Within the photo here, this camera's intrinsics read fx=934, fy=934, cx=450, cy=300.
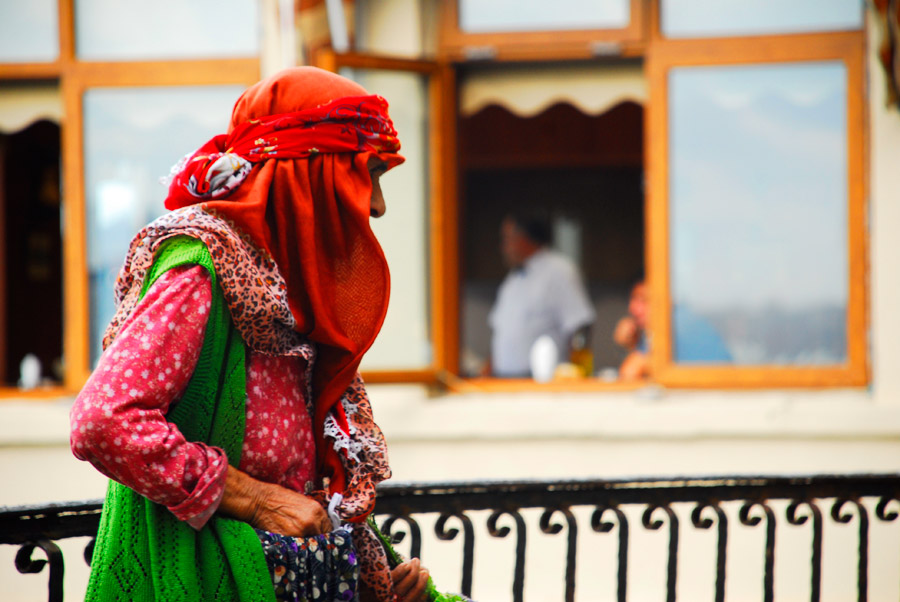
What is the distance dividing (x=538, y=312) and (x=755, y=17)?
2.29m

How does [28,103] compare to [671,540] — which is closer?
[671,540]

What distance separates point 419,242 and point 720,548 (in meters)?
2.34

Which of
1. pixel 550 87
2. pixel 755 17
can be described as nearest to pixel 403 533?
pixel 550 87

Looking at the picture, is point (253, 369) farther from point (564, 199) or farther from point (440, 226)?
point (564, 199)

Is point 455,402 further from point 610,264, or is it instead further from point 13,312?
point 13,312

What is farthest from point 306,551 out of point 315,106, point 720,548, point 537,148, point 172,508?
point 537,148

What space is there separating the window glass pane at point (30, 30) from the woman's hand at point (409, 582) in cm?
370

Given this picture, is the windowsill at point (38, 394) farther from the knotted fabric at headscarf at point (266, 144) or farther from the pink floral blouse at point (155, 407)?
the pink floral blouse at point (155, 407)

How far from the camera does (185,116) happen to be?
450 centimetres

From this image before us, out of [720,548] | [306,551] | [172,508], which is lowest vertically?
[720,548]

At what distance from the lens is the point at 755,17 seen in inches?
168

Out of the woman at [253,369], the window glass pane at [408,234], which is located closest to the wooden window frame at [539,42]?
the window glass pane at [408,234]

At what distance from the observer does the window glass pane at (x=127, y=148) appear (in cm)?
449

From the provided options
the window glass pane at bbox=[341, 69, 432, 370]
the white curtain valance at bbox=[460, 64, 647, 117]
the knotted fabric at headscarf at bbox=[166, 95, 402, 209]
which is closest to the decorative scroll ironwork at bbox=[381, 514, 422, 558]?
the knotted fabric at headscarf at bbox=[166, 95, 402, 209]
